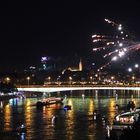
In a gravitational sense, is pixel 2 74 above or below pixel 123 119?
above

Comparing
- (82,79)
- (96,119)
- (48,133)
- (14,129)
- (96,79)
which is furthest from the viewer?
(82,79)

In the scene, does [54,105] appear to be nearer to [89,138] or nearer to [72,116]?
[72,116]

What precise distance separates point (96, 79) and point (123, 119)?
271 feet

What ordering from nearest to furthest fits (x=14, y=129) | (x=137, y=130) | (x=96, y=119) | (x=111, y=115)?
(x=137, y=130) → (x=14, y=129) → (x=96, y=119) → (x=111, y=115)

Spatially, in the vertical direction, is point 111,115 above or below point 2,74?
below

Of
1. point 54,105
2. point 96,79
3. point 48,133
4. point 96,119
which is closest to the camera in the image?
point 48,133

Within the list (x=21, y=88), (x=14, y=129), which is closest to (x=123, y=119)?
(x=14, y=129)

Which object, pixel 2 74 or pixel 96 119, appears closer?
pixel 96 119

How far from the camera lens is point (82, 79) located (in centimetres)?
12531

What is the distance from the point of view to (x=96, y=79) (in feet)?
385

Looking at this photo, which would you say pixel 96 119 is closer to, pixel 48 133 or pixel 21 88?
→ pixel 48 133

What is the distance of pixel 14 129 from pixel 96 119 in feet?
30.3

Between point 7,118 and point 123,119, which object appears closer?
point 123,119

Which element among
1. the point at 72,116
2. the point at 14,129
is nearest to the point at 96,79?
the point at 72,116
